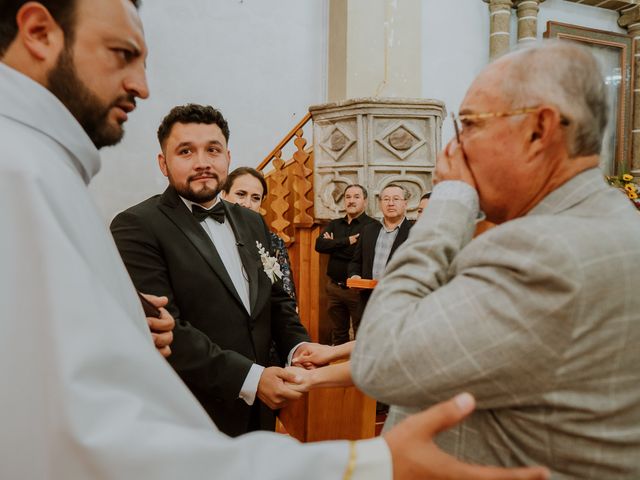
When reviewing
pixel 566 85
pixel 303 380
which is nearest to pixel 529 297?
pixel 566 85

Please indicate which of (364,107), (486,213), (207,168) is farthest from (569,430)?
(364,107)

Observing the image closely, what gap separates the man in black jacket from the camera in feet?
16.8

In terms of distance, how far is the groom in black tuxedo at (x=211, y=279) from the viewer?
188 cm

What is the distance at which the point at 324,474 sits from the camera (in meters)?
0.76

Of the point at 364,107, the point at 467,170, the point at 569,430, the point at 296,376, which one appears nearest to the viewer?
the point at 569,430

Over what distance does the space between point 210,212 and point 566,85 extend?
156 centimetres

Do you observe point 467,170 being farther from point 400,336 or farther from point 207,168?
point 207,168

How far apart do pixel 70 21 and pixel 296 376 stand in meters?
1.23

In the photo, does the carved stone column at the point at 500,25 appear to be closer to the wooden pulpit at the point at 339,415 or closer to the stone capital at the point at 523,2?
the stone capital at the point at 523,2

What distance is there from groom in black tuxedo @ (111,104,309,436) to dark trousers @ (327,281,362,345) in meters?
3.29

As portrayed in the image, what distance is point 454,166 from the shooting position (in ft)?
3.75

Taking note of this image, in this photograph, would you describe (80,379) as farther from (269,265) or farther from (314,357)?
(269,265)

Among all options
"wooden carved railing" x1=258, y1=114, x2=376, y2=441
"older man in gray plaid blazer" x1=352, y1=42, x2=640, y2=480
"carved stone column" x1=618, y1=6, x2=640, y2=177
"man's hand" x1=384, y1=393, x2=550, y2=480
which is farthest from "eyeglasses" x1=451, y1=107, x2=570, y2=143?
"carved stone column" x1=618, y1=6, x2=640, y2=177

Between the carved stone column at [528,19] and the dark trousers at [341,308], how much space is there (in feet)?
20.9
